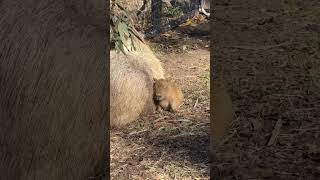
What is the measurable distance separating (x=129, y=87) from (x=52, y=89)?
3950 millimetres

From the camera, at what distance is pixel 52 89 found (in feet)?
2.86

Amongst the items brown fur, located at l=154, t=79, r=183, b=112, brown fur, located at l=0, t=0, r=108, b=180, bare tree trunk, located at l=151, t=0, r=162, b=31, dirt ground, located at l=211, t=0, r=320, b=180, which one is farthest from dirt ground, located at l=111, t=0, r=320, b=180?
bare tree trunk, located at l=151, t=0, r=162, b=31

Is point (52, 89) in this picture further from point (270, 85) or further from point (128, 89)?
point (128, 89)

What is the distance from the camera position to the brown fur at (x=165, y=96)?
5117 millimetres

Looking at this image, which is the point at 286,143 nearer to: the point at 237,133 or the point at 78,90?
the point at 237,133

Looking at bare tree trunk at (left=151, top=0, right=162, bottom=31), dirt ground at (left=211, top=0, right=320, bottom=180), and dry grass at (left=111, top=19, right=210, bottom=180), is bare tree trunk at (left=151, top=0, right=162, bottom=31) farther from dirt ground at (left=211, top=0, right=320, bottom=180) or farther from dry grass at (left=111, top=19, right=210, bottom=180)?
dirt ground at (left=211, top=0, right=320, bottom=180)

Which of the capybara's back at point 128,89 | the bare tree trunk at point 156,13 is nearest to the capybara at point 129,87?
the capybara's back at point 128,89

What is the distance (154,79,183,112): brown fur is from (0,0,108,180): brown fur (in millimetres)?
4196

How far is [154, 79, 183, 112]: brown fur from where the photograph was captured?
5.12 metres

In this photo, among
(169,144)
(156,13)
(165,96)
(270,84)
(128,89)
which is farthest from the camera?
(156,13)

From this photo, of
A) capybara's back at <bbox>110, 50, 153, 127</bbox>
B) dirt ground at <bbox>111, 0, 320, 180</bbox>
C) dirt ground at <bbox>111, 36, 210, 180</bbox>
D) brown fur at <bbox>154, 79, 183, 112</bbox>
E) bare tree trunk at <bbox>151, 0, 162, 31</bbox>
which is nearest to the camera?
dirt ground at <bbox>111, 0, 320, 180</bbox>

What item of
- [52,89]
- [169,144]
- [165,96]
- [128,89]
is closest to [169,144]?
Answer: [169,144]

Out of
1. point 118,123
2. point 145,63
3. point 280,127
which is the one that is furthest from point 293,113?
point 145,63

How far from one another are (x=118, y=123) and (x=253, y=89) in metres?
3.91
